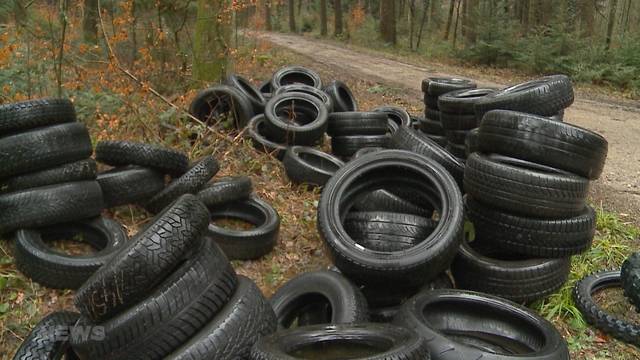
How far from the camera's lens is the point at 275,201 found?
7.98 metres

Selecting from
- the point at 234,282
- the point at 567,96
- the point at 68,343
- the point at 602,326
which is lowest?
the point at 602,326

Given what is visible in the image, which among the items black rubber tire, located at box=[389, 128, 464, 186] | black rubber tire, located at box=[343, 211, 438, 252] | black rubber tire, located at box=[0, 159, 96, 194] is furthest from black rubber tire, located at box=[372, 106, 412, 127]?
black rubber tire, located at box=[0, 159, 96, 194]

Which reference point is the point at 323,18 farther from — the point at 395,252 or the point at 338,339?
the point at 338,339

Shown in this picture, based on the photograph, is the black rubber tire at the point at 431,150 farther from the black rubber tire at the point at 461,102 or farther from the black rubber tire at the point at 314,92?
the black rubber tire at the point at 314,92

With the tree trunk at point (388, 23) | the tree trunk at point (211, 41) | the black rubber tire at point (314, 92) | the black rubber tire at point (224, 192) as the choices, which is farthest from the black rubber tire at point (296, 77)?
the tree trunk at point (388, 23)

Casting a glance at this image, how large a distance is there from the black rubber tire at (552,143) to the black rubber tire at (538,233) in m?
0.53

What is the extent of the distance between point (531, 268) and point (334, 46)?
23719 mm

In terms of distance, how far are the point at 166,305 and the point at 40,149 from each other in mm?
2833

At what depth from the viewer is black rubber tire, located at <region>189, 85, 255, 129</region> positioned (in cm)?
969

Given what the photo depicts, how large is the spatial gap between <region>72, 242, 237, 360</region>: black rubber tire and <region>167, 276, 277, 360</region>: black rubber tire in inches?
3.4

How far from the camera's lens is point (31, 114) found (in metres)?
5.72

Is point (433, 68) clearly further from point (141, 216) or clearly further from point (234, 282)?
point (234, 282)

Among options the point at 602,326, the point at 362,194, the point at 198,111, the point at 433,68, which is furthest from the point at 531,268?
the point at 433,68

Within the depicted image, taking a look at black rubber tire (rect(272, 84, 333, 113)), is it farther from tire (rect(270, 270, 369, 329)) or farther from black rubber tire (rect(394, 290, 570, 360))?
black rubber tire (rect(394, 290, 570, 360))
